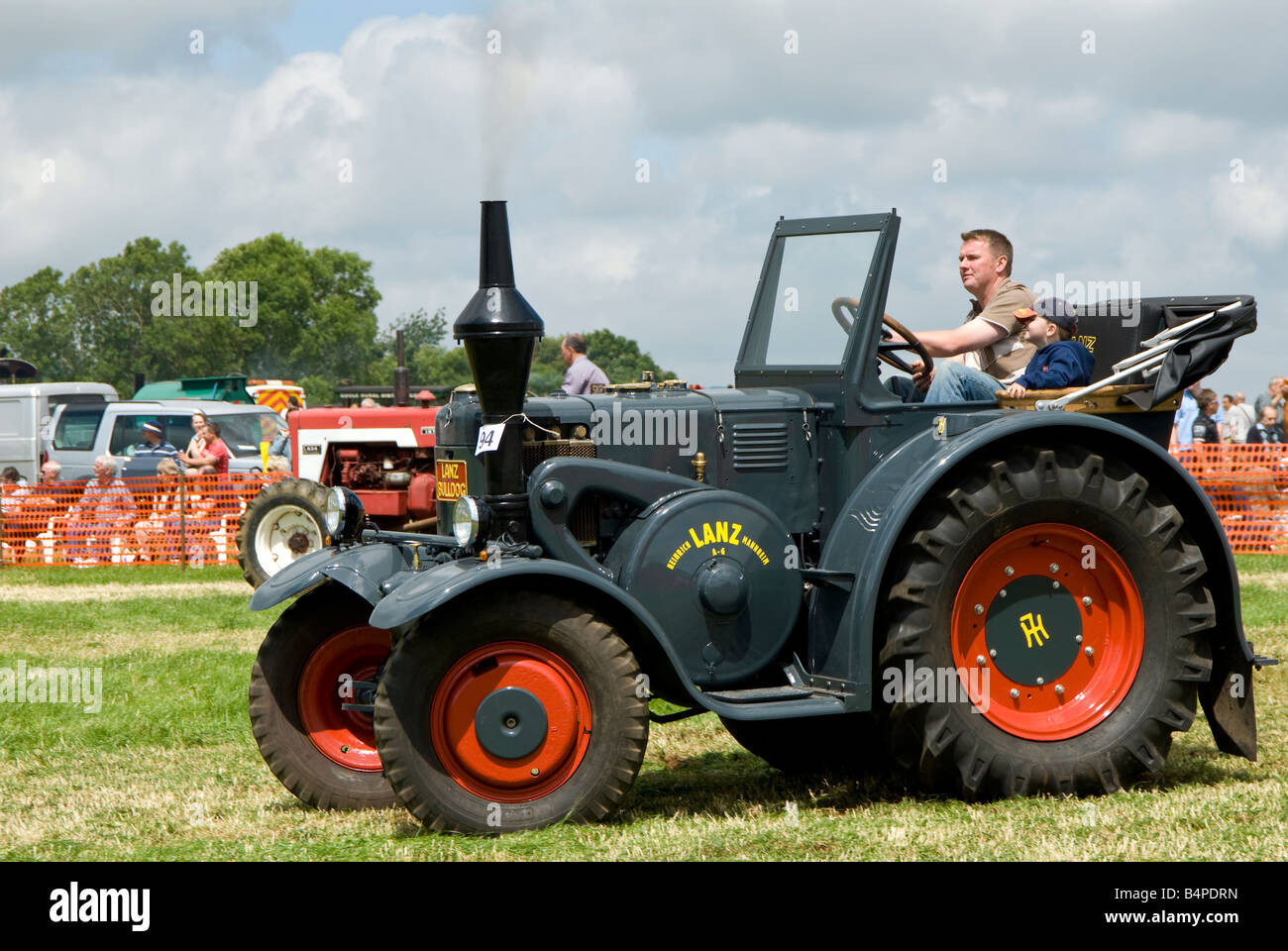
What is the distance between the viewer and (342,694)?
618cm

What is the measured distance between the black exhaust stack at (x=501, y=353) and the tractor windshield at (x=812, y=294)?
4.21 feet

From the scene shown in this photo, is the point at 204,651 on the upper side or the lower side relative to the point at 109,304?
lower

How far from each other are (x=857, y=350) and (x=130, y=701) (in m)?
4.95

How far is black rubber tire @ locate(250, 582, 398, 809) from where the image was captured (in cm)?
605

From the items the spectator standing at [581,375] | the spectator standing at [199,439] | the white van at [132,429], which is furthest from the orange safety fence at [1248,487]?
the white van at [132,429]

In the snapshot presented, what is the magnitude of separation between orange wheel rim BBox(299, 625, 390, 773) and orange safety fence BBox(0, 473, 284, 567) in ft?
35.2

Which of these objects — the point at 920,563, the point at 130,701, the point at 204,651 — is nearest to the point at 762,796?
the point at 920,563

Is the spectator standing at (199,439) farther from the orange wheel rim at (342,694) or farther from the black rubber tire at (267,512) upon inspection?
the orange wheel rim at (342,694)

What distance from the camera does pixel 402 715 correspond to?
5.14 meters

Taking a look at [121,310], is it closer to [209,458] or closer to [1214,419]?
[209,458]

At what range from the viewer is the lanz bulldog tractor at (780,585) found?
207 inches

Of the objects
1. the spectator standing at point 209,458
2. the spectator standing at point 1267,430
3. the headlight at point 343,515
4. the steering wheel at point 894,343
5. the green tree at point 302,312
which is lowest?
the spectator standing at point 209,458

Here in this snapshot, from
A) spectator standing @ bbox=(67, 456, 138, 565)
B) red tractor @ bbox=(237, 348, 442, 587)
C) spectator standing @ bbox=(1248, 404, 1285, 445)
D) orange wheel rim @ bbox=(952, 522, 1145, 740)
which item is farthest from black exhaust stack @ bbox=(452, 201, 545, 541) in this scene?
spectator standing @ bbox=(1248, 404, 1285, 445)
